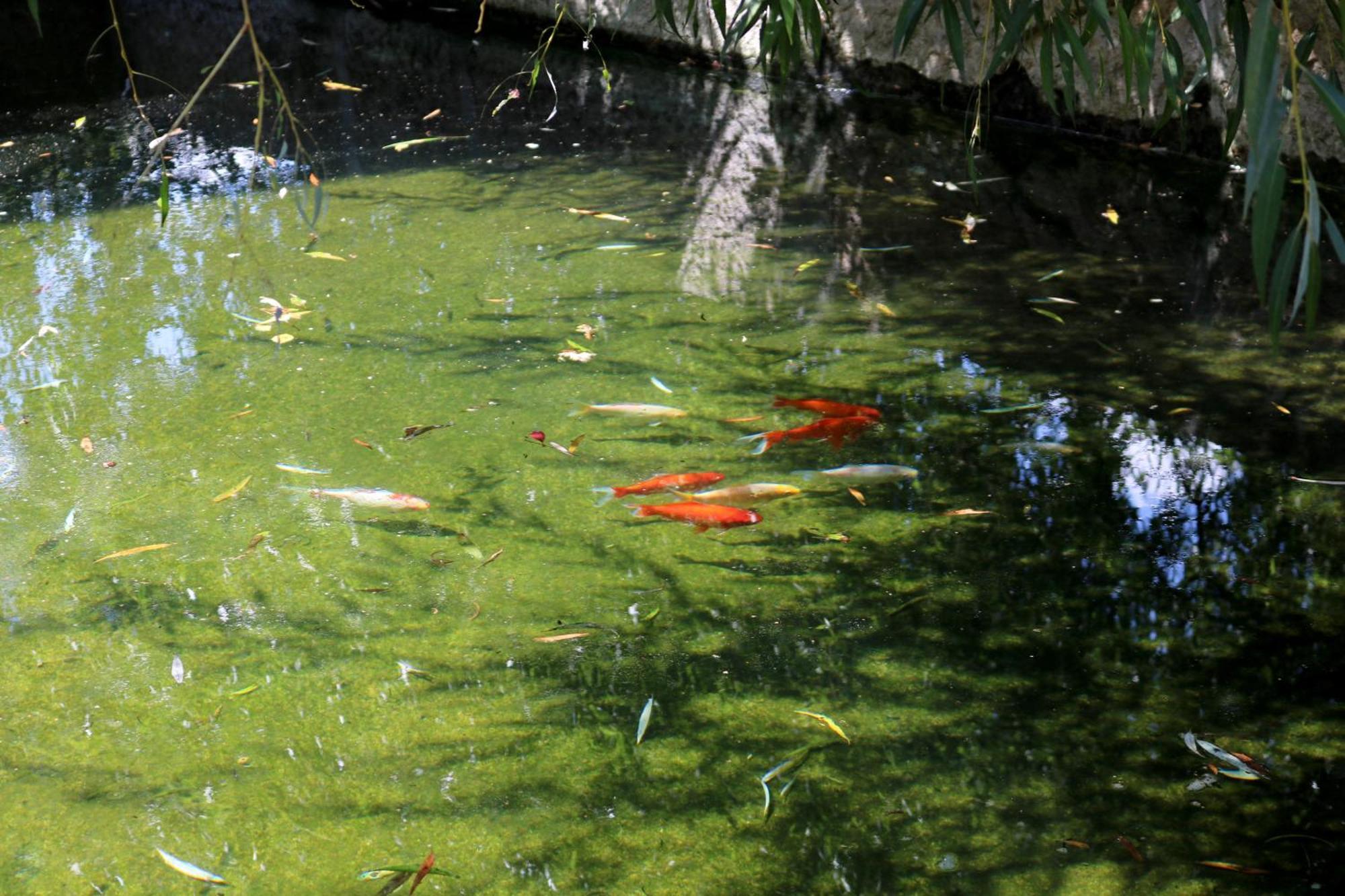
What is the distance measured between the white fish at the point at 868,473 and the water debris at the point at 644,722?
2.35 feet

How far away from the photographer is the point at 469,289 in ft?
11.0

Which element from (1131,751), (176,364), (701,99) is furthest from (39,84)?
(1131,751)

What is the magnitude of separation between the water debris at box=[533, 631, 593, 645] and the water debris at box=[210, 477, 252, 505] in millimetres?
787

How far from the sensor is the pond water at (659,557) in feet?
5.46

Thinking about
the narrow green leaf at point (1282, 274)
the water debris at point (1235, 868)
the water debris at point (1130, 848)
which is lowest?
the water debris at point (1130, 848)

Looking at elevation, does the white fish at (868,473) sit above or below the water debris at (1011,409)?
below

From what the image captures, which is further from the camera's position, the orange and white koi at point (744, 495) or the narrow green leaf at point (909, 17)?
the orange and white koi at point (744, 495)

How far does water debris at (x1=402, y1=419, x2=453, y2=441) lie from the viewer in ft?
8.61

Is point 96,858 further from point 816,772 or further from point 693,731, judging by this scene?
point 816,772

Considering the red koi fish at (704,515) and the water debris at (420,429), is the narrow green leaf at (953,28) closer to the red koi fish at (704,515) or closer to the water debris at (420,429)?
the red koi fish at (704,515)

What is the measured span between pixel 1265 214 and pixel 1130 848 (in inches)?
35.3

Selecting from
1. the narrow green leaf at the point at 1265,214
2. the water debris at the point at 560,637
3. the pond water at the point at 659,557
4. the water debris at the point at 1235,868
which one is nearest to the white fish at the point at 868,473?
the pond water at the point at 659,557

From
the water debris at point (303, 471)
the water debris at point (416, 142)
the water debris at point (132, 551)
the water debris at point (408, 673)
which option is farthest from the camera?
the water debris at point (416, 142)

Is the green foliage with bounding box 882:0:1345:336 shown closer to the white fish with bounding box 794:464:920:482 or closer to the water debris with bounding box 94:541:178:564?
the white fish with bounding box 794:464:920:482
